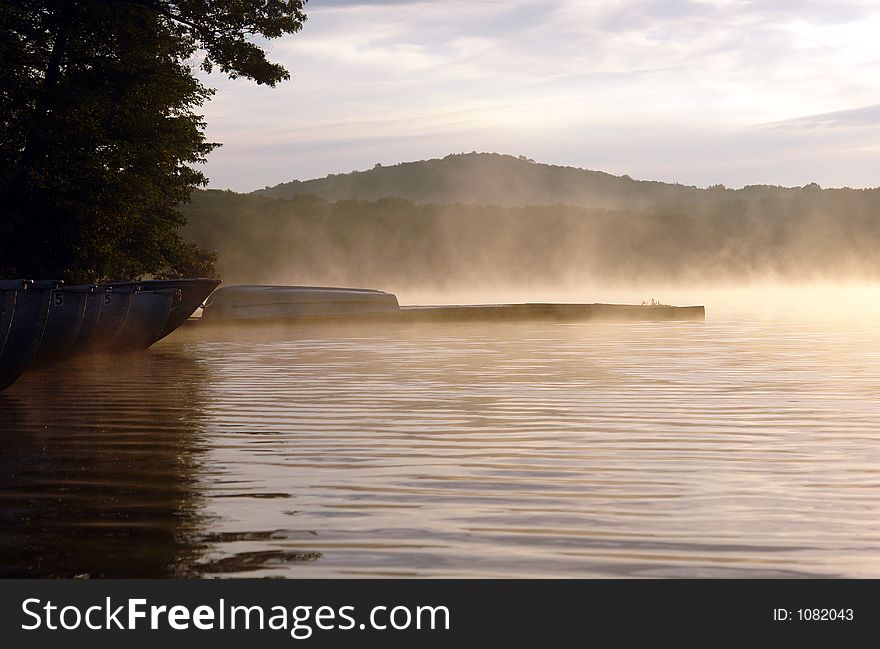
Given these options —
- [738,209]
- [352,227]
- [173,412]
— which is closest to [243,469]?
[173,412]

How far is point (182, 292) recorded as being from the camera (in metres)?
23.0

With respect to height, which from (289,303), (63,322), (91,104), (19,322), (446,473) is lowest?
(446,473)

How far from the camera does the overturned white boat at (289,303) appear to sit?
32.2 metres

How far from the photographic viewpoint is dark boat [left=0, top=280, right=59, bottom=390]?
12.0m

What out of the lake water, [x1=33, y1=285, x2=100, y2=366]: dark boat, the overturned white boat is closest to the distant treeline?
the overturned white boat

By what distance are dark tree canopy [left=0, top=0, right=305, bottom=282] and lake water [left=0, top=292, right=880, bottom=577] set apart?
7.61m

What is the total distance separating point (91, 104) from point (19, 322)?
11431 millimetres

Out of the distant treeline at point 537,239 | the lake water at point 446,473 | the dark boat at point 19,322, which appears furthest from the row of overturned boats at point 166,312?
the distant treeline at point 537,239

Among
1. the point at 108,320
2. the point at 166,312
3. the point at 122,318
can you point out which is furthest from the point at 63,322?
the point at 166,312

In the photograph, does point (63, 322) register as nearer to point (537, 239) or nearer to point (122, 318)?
point (122, 318)

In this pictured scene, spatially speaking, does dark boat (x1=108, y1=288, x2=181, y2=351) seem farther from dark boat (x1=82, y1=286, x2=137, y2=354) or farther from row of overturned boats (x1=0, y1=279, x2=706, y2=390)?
dark boat (x1=82, y1=286, x2=137, y2=354)

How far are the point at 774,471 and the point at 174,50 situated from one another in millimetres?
20093

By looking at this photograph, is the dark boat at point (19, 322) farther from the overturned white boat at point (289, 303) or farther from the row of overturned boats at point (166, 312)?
the overturned white boat at point (289, 303)

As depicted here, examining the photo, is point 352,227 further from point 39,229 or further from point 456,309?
point 39,229
